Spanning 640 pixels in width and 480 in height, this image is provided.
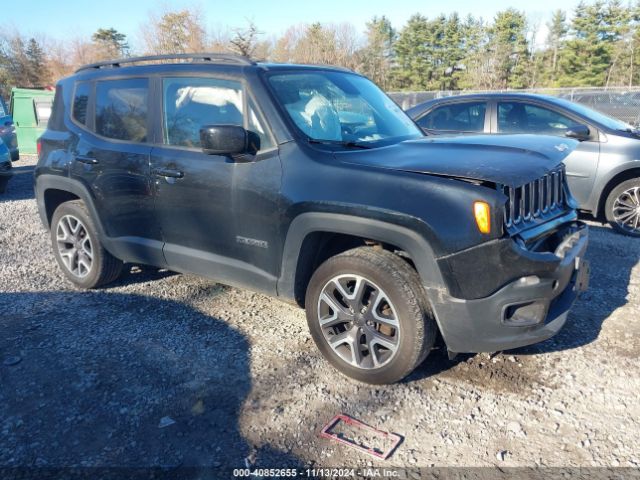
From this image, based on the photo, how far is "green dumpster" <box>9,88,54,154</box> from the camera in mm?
14641

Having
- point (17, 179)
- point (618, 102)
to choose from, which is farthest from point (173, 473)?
point (618, 102)

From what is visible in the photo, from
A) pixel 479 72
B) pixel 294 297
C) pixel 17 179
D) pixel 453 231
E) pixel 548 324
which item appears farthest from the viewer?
pixel 479 72

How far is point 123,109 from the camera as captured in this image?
13.8ft

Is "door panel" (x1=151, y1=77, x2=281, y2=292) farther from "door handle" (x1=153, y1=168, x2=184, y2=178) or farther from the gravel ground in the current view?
the gravel ground

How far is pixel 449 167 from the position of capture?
2.77 meters

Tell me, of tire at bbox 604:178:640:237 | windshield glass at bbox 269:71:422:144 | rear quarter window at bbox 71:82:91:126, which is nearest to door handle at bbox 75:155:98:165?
rear quarter window at bbox 71:82:91:126

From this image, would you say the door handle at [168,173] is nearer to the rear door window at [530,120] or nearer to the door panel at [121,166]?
the door panel at [121,166]

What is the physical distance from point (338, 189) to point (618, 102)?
12.5 meters

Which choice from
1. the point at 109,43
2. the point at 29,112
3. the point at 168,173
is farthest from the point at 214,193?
the point at 109,43

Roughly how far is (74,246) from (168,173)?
5.38 feet

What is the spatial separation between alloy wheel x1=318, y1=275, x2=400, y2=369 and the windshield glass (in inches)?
39.9

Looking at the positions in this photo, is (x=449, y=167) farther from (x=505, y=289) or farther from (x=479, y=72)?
(x=479, y=72)

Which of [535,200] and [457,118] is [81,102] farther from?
[457,118]

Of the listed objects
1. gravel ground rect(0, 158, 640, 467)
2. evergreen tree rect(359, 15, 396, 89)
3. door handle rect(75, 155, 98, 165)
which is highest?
evergreen tree rect(359, 15, 396, 89)
